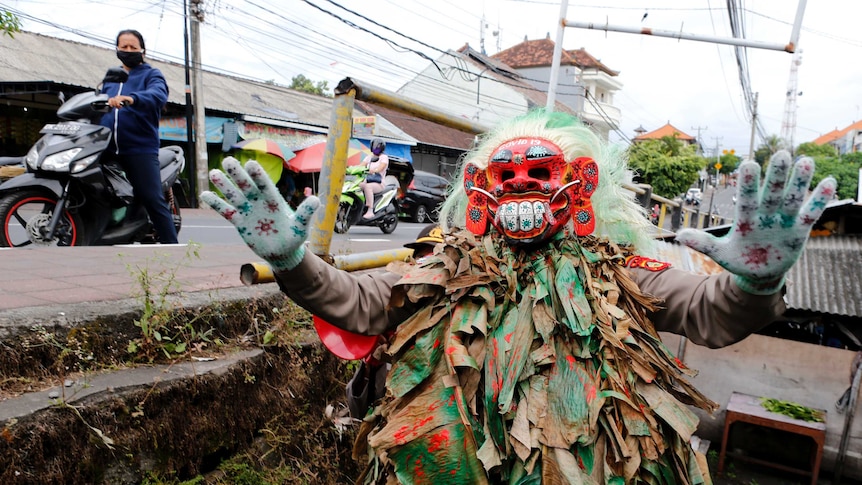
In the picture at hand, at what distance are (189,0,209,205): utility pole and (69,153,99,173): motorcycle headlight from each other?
10047 mm

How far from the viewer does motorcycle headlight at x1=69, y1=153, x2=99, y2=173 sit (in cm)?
436

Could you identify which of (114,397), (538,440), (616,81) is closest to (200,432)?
(114,397)

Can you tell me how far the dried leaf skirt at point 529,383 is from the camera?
1.65m

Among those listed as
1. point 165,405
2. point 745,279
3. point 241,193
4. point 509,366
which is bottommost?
point 165,405

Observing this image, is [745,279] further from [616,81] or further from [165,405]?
[616,81]

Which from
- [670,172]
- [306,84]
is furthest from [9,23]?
[306,84]

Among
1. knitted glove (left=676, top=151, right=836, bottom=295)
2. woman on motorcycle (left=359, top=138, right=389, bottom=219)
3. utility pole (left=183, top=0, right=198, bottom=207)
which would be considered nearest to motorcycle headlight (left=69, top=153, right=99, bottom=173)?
knitted glove (left=676, top=151, right=836, bottom=295)

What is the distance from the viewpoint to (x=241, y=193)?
155 centimetres

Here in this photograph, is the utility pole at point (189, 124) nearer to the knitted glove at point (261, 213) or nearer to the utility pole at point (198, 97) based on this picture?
the utility pole at point (198, 97)

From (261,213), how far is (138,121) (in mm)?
3496

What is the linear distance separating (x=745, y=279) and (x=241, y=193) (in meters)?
1.31

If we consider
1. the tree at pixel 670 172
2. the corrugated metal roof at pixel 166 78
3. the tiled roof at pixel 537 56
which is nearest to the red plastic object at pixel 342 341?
the corrugated metal roof at pixel 166 78

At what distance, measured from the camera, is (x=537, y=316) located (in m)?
1.77

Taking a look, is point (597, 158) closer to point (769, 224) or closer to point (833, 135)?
point (769, 224)
